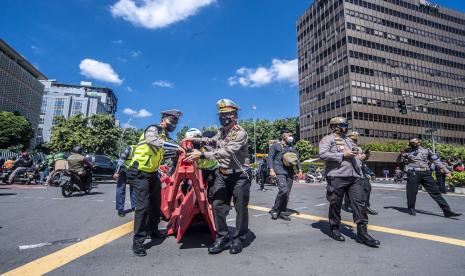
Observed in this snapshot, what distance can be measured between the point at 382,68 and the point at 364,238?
6499cm

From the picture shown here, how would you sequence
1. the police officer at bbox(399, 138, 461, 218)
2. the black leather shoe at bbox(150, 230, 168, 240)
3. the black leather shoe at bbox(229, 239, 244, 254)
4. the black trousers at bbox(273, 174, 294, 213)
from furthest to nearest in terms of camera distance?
the police officer at bbox(399, 138, 461, 218) < the black trousers at bbox(273, 174, 294, 213) < the black leather shoe at bbox(150, 230, 168, 240) < the black leather shoe at bbox(229, 239, 244, 254)

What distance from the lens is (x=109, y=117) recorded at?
4466 centimetres

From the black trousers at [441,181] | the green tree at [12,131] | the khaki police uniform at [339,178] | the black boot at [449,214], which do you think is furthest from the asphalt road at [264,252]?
the green tree at [12,131]

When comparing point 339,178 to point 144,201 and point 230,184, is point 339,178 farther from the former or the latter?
point 144,201

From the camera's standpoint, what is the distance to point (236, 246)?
3.60 metres

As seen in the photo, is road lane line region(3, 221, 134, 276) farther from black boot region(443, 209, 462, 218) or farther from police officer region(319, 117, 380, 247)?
black boot region(443, 209, 462, 218)

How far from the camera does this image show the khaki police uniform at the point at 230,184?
12.2 feet

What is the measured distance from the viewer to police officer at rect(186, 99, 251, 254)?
144 inches

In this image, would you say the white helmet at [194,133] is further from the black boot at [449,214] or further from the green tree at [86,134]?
the green tree at [86,134]

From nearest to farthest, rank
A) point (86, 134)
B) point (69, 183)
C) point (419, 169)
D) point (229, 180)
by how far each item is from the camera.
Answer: point (229, 180) < point (419, 169) < point (69, 183) < point (86, 134)

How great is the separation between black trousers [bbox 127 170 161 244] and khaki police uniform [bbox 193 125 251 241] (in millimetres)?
871

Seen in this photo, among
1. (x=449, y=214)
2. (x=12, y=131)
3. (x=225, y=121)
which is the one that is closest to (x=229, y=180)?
(x=225, y=121)

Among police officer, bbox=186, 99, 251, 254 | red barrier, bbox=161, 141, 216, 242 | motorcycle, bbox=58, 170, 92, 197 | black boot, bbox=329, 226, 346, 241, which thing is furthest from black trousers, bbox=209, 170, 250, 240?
motorcycle, bbox=58, 170, 92, 197

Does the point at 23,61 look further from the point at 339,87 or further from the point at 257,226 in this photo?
the point at 257,226
